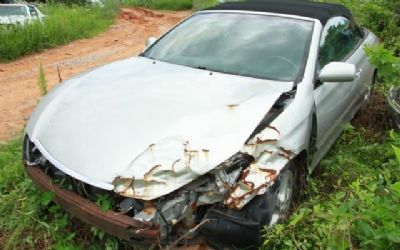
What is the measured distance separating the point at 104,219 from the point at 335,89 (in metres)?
2.64

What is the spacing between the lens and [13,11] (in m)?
16.3

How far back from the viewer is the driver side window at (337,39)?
443cm

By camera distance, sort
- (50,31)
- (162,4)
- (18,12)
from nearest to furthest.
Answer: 1. (50,31)
2. (18,12)
3. (162,4)

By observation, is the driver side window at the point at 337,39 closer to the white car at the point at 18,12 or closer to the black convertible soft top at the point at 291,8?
the black convertible soft top at the point at 291,8

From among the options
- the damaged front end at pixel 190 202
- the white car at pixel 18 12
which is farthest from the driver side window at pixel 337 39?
the white car at pixel 18 12

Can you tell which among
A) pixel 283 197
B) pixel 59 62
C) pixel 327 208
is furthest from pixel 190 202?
pixel 59 62

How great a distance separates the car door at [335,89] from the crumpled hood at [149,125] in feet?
1.87

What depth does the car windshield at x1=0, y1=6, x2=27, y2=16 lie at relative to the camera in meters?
16.0

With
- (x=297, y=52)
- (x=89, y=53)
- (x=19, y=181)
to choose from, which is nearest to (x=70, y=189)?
(x=19, y=181)

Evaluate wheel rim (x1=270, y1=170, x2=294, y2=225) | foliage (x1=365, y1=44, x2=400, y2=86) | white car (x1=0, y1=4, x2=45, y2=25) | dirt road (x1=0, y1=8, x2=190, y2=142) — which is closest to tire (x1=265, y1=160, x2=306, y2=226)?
wheel rim (x1=270, y1=170, x2=294, y2=225)

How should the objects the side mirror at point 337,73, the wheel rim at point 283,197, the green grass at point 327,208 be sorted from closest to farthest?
1. the green grass at point 327,208
2. the wheel rim at point 283,197
3. the side mirror at point 337,73

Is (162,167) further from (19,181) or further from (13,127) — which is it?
(13,127)

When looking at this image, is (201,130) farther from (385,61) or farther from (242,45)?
(385,61)

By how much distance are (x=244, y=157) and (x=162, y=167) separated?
55 cm
